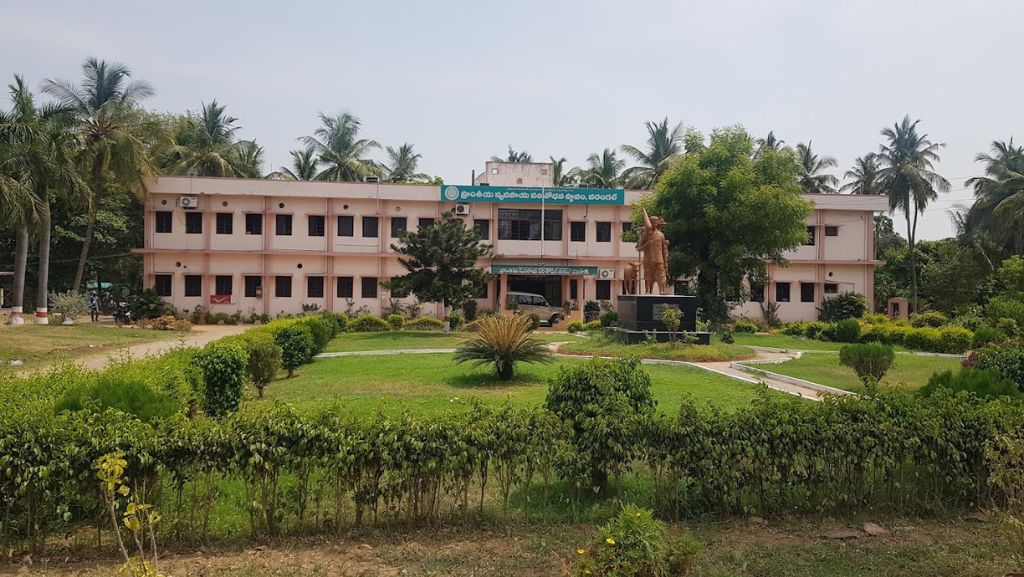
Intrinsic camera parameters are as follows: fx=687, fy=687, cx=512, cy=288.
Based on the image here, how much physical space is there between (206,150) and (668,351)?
29364 millimetres

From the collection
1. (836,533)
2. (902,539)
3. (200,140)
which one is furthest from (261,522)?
(200,140)

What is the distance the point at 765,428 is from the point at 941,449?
4.12 ft

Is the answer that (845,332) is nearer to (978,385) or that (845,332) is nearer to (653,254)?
(653,254)

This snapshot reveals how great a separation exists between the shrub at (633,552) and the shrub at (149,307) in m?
29.0

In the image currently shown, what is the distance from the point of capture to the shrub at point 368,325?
84.3 feet

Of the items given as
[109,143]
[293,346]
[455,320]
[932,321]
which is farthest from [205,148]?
[932,321]

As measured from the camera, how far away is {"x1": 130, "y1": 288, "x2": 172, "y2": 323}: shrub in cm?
2823

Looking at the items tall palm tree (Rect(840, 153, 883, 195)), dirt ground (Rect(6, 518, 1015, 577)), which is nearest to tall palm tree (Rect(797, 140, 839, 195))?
tall palm tree (Rect(840, 153, 883, 195))

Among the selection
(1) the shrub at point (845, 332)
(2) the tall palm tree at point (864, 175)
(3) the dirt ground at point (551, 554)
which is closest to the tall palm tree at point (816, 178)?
(2) the tall palm tree at point (864, 175)

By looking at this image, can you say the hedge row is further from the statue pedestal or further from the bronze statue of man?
the bronze statue of man

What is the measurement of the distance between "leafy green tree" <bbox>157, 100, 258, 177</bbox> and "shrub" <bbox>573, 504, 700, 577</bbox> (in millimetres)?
33890

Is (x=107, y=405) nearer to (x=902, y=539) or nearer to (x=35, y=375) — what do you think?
(x=35, y=375)

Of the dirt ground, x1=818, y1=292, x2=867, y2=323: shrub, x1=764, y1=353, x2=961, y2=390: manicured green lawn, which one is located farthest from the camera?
x1=818, y1=292, x2=867, y2=323: shrub

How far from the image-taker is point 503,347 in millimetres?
11211
